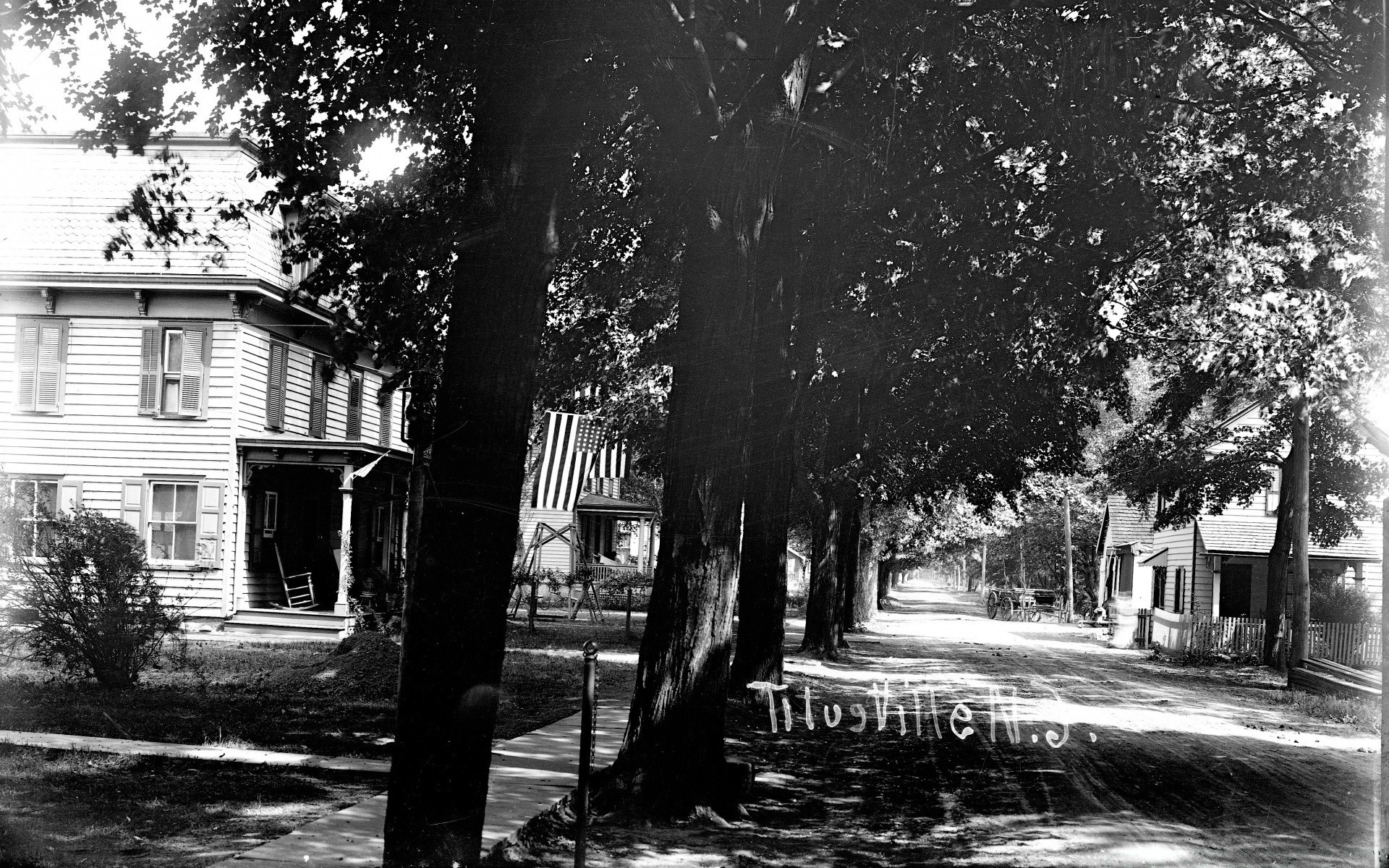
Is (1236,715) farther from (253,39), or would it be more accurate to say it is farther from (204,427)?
(204,427)

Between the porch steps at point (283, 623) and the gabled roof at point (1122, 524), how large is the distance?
39.8 metres

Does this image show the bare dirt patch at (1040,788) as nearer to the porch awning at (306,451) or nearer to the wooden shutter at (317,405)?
the porch awning at (306,451)

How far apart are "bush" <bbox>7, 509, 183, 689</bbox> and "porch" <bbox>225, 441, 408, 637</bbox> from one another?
8319mm

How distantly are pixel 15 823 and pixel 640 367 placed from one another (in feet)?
51.0

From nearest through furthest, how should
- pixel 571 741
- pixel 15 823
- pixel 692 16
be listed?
pixel 15 823 → pixel 692 16 → pixel 571 741

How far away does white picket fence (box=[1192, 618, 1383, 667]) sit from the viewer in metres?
26.5

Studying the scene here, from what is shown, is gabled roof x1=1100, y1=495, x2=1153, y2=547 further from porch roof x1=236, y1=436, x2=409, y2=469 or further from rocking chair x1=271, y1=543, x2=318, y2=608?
porch roof x1=236, y1=436, x2=409, y2=469

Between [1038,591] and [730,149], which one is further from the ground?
[730,149]

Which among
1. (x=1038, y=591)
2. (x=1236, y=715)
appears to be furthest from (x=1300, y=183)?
(x=1038, y=591)

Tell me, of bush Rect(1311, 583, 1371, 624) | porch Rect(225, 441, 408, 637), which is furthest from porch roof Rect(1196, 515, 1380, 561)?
porch Rect(225, 441, 408, 637)

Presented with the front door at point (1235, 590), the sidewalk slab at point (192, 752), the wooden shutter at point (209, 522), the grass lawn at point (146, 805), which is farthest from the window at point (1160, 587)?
the grass lawn at point (146, 805)

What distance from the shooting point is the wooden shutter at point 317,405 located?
29.7 meters

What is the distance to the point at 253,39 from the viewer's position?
37.4 feet

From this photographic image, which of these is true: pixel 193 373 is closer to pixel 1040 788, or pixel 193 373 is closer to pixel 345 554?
pixel 345 554
